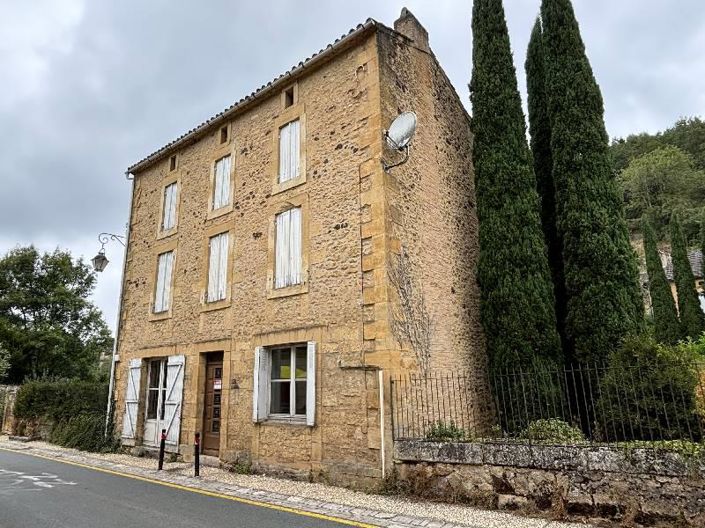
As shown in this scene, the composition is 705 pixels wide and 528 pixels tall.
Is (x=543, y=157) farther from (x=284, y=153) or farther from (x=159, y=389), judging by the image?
(x=159, y=389)

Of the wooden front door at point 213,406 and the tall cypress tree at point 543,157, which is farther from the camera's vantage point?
the tall cypress tree at point 543,157

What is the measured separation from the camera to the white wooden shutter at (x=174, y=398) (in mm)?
10461

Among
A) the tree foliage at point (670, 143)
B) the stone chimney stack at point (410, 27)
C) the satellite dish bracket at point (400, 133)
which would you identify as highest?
the tree foliage at point (670, 143)

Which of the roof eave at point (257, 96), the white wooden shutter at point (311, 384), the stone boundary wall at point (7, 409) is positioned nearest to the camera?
the white wooden shutter at point (311, 384)

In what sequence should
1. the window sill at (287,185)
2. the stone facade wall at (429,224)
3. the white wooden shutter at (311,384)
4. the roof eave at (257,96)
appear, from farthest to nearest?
the window sill at (287,185) → the roof eave at (257,96) → the stone facade wall at (429,224) → the white wooden shutter at (311,384)

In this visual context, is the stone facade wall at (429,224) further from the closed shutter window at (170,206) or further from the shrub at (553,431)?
the closed shutter window at (170,206)

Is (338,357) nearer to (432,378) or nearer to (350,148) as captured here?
(432,378)

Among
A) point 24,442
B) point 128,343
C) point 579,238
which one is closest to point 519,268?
point 579,238

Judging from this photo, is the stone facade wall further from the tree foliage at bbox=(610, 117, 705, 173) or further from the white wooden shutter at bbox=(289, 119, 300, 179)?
the tree foliage at bbox=(610, 117, 705, 173)

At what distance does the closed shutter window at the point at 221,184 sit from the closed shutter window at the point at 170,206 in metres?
1.73

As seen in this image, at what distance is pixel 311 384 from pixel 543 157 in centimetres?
820

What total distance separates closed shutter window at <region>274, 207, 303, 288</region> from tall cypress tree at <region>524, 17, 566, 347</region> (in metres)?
5.74

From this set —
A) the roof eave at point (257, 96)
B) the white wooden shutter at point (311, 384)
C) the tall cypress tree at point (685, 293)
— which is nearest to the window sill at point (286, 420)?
the white wooden shutter at point (311, 384)

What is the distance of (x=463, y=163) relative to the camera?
1137cm
